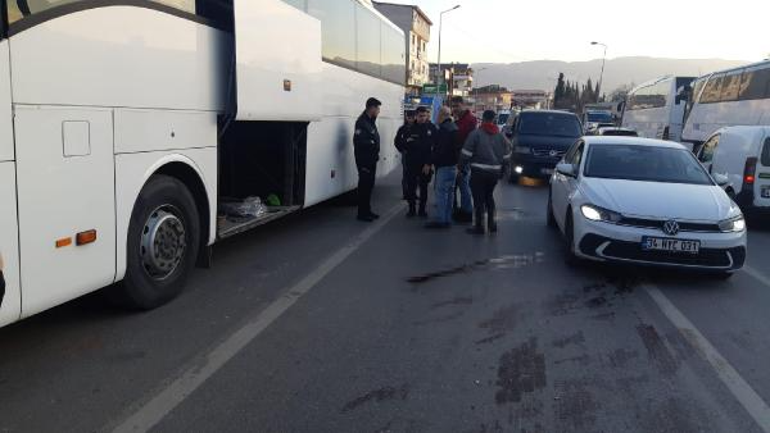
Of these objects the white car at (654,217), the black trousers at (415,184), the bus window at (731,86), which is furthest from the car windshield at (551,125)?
the white car at (654,217)

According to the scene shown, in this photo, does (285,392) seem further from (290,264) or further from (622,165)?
(622,165)

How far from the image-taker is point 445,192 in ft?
A: 32.8

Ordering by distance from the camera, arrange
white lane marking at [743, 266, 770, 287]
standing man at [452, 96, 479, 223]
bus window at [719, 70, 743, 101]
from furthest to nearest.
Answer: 1. bus window at [719, 70, 743, 101]
2. standing man at [452, 96, 479, 223]
3. white lane marking at [743, 266, 770, 287]

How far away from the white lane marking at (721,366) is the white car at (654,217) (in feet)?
1.96

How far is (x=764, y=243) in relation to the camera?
991 centimetres

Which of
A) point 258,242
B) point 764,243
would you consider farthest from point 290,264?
point 764,243

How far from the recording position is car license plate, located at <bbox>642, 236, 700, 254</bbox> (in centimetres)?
665

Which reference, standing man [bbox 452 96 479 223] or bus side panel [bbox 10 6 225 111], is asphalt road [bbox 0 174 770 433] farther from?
standing man [bbox 452 96 479 223]

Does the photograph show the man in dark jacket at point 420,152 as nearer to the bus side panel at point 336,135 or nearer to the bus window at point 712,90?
the bus side panel at point 336,135

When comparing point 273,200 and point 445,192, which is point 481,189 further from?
point 273,200

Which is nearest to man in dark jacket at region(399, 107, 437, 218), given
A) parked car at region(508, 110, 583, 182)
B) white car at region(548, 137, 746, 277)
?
white car at region(548, 137, 746, 277)

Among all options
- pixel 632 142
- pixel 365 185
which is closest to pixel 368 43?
pixel 365 185

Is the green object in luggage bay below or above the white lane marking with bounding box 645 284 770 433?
above

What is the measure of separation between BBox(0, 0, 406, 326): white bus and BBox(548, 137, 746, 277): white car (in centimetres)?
333
